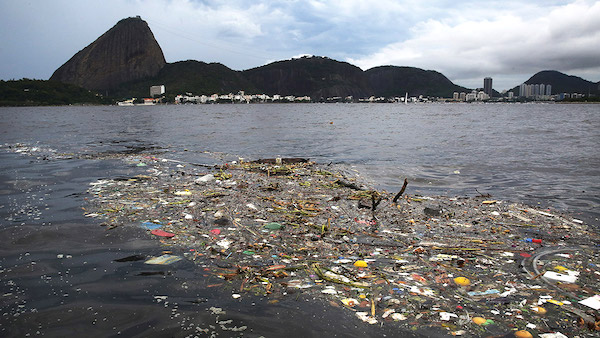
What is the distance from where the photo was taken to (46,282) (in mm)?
3580

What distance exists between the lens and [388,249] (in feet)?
15.7

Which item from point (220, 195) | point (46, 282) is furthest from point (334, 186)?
point (46, 282)

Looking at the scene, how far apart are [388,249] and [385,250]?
72mm

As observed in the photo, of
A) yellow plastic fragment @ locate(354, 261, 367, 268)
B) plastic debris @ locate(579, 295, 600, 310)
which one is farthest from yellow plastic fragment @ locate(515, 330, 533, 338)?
yellow plastic fragment @ locate(354, 261, 367, 268)

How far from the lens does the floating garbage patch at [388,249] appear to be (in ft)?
10.8

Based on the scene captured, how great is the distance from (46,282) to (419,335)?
375 cm

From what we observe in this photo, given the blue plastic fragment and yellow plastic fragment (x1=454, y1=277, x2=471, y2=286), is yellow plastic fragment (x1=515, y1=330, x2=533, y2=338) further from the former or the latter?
the blue plastic fragment

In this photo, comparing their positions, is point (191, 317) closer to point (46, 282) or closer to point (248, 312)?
point (248, 312)

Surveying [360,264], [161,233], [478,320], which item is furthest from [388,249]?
[161,233]

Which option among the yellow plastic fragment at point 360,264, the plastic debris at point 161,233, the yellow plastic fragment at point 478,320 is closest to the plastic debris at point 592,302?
the yellow plastic fragment at point 478,320

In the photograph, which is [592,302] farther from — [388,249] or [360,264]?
[360,264]

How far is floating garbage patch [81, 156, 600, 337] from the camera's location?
3.28 m

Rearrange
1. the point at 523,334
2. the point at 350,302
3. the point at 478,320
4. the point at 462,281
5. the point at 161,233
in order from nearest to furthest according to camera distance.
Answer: the point at 523,334 < the point at 478,320 < the point at 350,302 < the point at 462,281 < the point at 161,233

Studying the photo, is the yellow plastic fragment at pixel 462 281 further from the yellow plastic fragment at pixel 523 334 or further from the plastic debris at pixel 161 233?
the plastic debris at pixel 161 233
